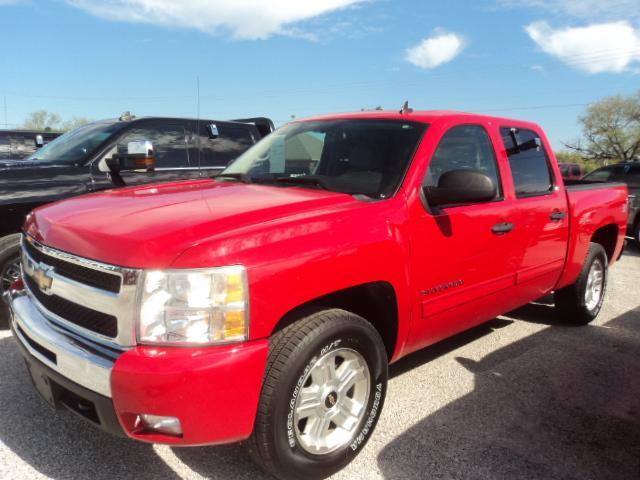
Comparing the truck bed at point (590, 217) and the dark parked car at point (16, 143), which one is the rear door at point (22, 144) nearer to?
the dark parked car at point (16, 143)

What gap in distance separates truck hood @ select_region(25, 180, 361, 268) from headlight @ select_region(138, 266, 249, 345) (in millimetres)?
80

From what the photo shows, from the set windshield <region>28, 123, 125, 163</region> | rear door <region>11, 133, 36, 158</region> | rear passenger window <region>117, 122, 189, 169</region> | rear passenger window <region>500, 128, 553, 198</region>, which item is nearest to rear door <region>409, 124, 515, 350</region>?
rear passenger window <region>500, 128, 553, 198</region>

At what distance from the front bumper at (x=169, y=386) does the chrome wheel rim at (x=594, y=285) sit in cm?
391

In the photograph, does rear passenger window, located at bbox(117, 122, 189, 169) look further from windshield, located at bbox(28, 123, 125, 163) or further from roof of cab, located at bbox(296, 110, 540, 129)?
roof of cab, located at bbox(296, 110, 540, 129)

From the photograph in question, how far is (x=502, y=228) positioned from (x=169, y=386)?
7.82 ft

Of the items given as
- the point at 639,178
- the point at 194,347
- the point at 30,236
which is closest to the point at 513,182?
the point at 194,347

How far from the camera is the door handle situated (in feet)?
11.4

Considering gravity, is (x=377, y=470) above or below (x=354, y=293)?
below

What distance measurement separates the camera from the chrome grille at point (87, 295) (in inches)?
82.4

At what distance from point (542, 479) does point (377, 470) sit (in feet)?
2.60

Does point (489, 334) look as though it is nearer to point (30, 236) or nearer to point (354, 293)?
point (354, 293)

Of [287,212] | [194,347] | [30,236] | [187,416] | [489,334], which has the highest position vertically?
[287,212]

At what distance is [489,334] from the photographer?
15.5 ft

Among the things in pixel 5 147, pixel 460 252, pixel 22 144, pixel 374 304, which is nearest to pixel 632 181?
pixel 460 252
